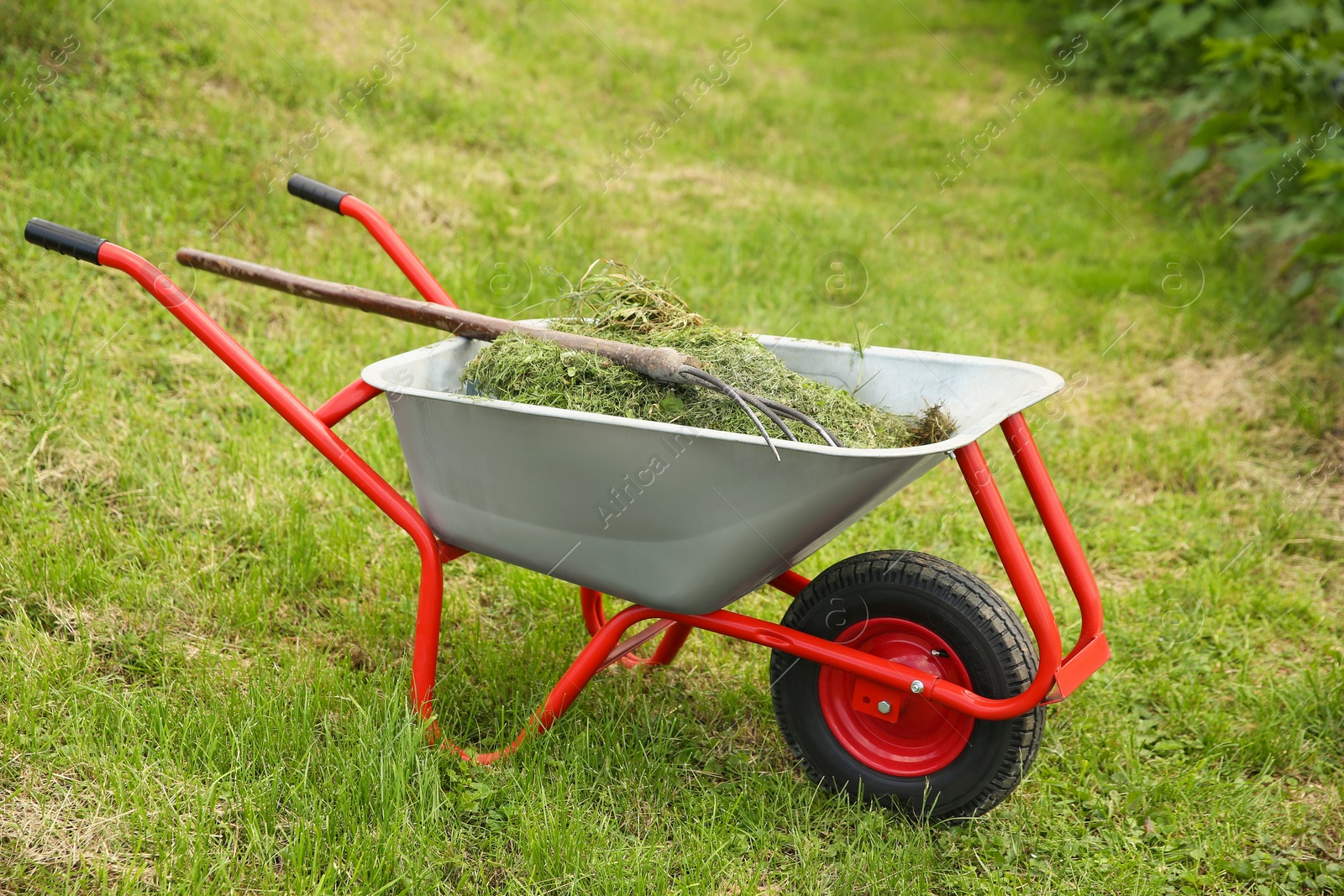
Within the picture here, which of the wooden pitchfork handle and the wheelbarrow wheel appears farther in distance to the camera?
the wooden pitchfork handle

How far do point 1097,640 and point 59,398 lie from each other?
10.3 feet

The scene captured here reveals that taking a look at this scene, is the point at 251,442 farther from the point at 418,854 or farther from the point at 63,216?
the point at 418,854

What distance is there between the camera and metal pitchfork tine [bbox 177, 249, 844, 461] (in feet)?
6.59

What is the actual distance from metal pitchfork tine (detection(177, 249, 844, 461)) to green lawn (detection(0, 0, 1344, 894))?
823mm

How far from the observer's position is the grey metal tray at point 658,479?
1.80 m

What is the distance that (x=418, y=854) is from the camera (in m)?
1.96

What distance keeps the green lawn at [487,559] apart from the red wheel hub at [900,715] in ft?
0.49

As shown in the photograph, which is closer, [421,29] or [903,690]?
[903,690]

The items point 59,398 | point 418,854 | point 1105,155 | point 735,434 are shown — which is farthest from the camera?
point 1105,155

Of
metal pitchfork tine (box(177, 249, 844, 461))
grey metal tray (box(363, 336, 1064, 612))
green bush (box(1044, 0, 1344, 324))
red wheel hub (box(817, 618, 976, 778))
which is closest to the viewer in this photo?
grey metal tray (box(363, 336, 1064, 612))

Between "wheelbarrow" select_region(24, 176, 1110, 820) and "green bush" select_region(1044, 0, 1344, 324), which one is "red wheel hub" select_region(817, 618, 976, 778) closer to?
"wheelbarrow" select_region(24, 176, 1110, 820)

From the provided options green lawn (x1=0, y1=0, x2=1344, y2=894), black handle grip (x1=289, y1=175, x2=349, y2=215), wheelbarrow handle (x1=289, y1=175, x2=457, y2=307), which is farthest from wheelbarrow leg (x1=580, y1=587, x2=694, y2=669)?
black handle grip (x1=289, y1=175, x2=349, y2=215)

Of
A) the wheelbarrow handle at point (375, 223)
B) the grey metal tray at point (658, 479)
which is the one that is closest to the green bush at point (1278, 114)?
the grey metal tray at point (658, 479)

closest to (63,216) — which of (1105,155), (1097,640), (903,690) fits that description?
(903,690)
